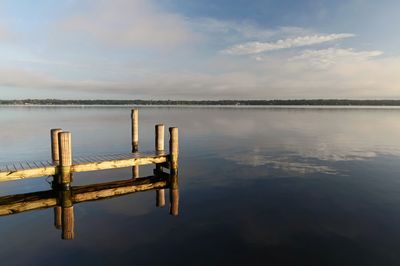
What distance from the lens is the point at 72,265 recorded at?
8.21 meters

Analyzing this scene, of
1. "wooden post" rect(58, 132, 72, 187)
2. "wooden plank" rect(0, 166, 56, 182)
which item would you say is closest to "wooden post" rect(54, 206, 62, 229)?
"wooden post" rect(58, 132, 72, 187)

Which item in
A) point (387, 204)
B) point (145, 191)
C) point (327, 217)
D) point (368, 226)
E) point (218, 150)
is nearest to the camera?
point (368, 226)

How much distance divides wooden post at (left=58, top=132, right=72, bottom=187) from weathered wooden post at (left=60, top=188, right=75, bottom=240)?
48 centimetres

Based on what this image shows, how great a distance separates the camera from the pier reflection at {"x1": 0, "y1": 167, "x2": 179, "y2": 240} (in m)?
11.9

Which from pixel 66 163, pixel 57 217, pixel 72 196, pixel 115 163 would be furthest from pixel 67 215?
pixel 115 163

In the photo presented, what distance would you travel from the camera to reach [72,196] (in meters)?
13.8

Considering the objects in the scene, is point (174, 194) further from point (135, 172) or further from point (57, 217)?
point (57, 217)

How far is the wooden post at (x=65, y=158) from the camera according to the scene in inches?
519

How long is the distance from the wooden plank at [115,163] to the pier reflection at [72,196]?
96 cm

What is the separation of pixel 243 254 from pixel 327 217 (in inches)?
185

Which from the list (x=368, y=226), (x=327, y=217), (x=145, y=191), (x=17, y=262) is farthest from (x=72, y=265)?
(x=368, y=226)

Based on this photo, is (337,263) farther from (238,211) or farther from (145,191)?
(145,191)

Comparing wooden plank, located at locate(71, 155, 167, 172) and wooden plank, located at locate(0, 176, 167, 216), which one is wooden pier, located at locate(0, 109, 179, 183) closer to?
wooden plank, located at locate(71, 155, 167, 172)

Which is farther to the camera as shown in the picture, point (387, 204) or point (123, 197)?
point (123, 197)
